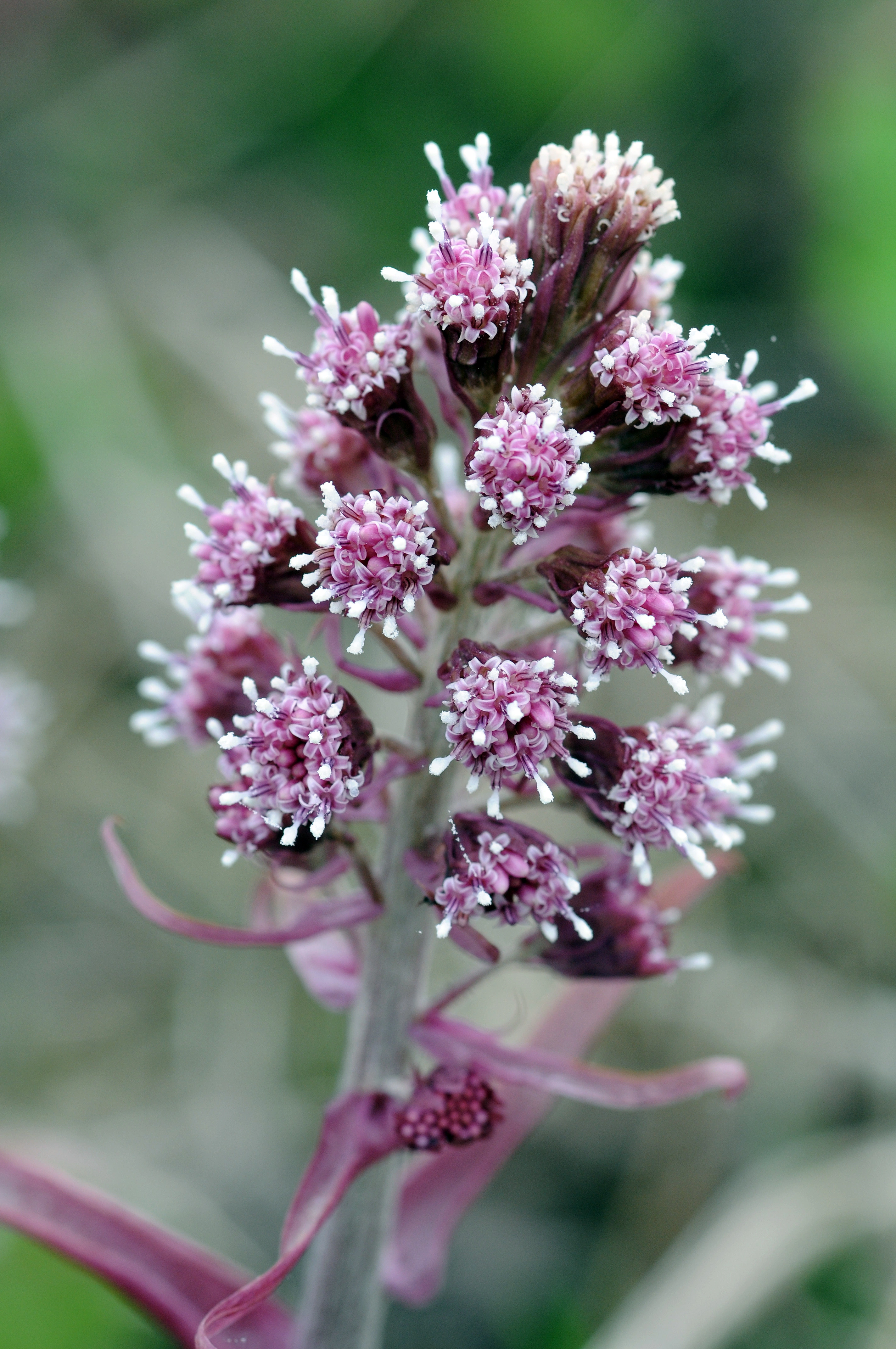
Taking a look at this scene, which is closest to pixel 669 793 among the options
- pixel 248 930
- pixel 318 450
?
pixel 248 930

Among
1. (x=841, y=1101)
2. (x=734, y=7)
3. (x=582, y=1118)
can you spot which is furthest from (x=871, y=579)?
(x=734, y=7)

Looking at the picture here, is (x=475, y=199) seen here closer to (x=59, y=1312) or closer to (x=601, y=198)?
(x=601, y=198)

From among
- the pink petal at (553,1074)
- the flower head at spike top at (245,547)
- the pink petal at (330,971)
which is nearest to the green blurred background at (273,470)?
the pink petal at (330,971)

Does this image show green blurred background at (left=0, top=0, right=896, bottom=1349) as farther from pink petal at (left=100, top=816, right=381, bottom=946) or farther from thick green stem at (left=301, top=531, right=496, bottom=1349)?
pink petal at (left=100, top=816, right=381, bottom=946)

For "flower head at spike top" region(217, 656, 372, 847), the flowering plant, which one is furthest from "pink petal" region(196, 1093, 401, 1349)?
"flower head at spike top" region(217, 656, 372, 847)

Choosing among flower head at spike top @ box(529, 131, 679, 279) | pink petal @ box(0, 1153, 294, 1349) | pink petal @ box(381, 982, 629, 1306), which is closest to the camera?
flower head at spike top @ box(529, 131, 679, 279)

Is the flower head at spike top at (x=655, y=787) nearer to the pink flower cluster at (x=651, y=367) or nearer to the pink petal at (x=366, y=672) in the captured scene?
the pink petal at (x=366, y=672)
